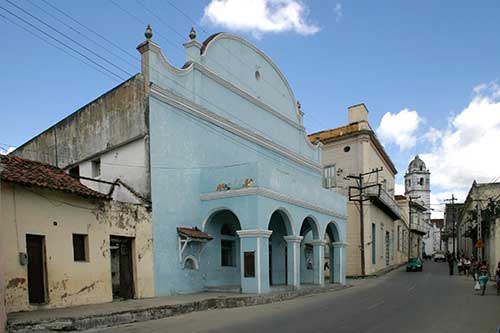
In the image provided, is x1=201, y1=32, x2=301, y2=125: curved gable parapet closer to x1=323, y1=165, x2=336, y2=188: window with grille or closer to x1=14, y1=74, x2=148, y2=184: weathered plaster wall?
x1=14, y1=74, x2=148, y2=184: weathered plaster wall

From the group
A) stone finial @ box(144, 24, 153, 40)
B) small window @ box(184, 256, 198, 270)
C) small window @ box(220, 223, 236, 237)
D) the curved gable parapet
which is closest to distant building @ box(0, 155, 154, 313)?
small window @ box(184, 256, 198, 270)

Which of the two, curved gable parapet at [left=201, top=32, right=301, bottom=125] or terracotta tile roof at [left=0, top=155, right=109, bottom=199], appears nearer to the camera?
terracotta tile roof at [left=0, top=155, right=109, bottom=199]

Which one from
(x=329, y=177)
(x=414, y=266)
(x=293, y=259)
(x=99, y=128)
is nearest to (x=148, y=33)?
(x=99, y=128)

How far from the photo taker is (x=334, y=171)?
1416 inches

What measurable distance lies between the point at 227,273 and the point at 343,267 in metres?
8.57

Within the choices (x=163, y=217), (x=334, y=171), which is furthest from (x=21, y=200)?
(x=334, y=171)

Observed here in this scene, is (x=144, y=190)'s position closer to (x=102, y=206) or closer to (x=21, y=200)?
(x=102, y=206)

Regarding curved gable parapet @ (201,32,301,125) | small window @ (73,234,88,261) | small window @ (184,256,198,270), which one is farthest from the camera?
curved gable parapet @ (201,32,301,125)

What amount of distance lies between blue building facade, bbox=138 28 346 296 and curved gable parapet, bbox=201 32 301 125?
5 cm

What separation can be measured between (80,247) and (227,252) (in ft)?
24.4

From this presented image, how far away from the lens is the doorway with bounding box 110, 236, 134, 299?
13734 millimetres

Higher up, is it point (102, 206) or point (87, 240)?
point (102, 206)

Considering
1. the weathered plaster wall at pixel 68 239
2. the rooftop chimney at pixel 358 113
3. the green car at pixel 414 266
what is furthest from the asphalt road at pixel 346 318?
the green car at pixel 414 266

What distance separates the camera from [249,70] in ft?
68.3
